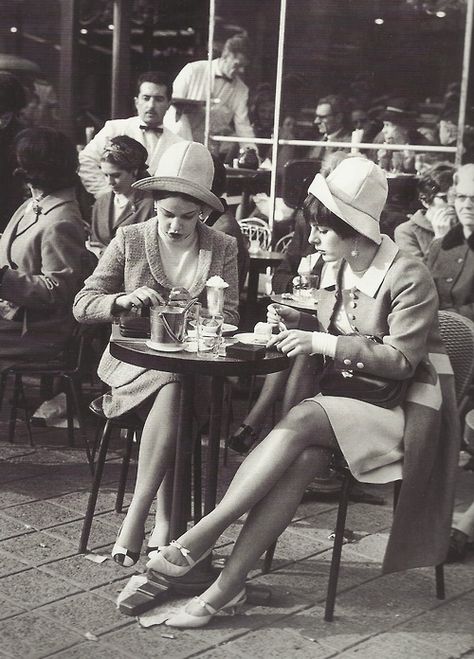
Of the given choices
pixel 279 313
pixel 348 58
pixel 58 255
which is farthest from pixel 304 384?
pixel 348 58

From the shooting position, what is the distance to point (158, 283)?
4184mm

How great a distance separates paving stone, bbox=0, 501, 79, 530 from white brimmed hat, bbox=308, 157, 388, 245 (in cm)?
169

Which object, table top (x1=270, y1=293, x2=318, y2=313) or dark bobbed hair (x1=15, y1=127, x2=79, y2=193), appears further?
dark bobbed hair (x1=15, y1=127, x2=79, y2=193)

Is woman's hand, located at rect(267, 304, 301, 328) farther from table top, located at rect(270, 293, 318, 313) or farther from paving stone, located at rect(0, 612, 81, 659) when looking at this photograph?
paving stone, located at rect(0, 612, 81, 659)

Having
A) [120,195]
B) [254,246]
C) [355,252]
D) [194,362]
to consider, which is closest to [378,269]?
[355,252]

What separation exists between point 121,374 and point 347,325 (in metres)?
0.89

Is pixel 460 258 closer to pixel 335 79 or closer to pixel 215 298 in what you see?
pixel 215 298

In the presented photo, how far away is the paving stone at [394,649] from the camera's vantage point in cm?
333

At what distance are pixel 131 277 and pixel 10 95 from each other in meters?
3.56

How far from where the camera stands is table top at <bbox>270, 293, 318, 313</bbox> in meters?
4.95

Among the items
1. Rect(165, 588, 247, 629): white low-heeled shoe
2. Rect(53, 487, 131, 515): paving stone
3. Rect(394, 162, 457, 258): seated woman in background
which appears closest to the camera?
Rect(165, 588, 247, 629): white low-heeled shoe

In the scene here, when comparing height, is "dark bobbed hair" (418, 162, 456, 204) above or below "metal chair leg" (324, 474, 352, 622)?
above

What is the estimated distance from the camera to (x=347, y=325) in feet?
12.4

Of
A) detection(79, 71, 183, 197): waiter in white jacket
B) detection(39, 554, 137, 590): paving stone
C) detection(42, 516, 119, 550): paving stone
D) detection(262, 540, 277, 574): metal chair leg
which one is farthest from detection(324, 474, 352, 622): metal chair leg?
detection(79, 71, 183, 197): waiter in white jacket
